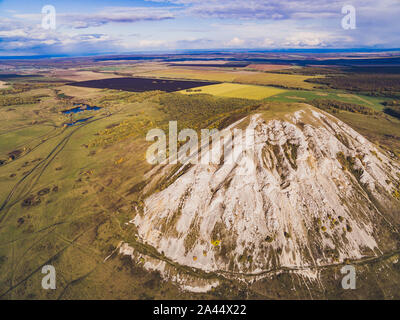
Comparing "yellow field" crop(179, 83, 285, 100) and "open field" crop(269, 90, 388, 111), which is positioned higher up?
"yellow field" crop(179, 83, 285, 100)

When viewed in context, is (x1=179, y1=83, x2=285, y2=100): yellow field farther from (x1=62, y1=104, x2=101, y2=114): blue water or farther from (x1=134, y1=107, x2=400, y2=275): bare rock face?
(x1=134, y1=107, x2=400, y2=275): bare rock face

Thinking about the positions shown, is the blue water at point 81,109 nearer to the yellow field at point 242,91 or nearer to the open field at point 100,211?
the open field at point 100,211

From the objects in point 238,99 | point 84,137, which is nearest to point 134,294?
point 84,137

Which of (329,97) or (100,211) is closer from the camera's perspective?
(100,211)

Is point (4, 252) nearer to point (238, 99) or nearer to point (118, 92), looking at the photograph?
point (238, 99)

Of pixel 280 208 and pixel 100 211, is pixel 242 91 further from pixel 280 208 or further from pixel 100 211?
pixel 100 211

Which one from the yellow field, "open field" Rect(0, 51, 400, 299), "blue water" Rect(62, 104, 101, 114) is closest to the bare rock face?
"open field" Rect(0, 51, 400, 299)

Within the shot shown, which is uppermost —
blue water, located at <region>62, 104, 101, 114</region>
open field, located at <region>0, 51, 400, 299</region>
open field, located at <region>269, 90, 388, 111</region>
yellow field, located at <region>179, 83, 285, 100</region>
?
yellow field, located at <region>179, 83, 285, 100</region>

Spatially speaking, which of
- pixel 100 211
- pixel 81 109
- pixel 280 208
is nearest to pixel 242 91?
pixel 81 109
